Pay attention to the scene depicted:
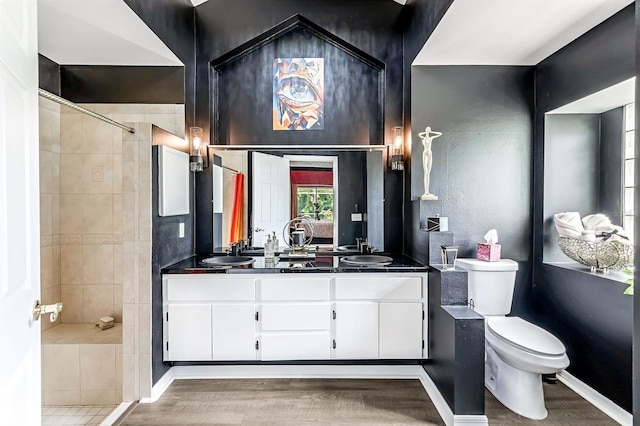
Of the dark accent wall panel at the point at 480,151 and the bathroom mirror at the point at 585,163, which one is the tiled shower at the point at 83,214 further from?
the bathroom mirror at the point at 585,163

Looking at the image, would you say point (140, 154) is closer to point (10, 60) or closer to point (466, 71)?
point (10, 60)

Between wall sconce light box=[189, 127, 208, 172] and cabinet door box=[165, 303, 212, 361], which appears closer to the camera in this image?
cabinet door box=[165, 303, 212, 361]

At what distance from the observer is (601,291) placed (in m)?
2.28

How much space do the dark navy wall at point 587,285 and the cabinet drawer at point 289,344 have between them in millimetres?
1635

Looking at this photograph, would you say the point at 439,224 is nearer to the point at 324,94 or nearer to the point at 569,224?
the point at 569,224

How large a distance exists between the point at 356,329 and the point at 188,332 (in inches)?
46.0

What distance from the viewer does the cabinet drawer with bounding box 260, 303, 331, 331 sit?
263cm

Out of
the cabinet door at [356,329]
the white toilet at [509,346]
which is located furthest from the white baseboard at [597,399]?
the cabinet door at [356,329]

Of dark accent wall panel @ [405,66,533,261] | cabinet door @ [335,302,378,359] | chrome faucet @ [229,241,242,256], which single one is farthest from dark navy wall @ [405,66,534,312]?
chrome faucet @ [229,241,242,256]

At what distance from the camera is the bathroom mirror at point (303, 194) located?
126 inches

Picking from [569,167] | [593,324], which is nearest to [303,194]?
[569,167]

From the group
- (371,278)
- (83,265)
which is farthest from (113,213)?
(371,278)

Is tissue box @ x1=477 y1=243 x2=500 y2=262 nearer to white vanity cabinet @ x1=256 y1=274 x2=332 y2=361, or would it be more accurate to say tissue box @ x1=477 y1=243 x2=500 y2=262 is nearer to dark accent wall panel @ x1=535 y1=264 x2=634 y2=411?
dark accent wall panel @ x1=535 y1=264 x2=634 y2=411

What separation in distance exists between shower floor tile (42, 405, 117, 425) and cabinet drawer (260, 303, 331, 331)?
3.76 feet
